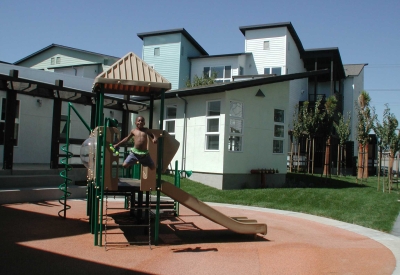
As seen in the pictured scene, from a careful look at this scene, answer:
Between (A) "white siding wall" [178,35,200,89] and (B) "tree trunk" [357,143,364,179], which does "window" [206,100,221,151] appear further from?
(A) "white siding wall" [178,35,200,89]

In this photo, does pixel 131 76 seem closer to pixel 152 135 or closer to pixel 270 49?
pixel 152 135

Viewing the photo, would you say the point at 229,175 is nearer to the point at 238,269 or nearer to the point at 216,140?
the point at 216,140

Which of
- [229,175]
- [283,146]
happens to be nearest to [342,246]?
[229,175]

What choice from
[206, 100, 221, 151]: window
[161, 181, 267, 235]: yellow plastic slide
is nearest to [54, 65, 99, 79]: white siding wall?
[206, 100, 221, 151]: window

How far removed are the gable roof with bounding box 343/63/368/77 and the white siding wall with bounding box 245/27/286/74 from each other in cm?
776

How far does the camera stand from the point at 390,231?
32.8ft

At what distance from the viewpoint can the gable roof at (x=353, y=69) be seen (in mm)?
37688

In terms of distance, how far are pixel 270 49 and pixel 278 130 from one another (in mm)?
16332

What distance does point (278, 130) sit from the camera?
1905 cm

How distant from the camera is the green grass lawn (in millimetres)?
11867

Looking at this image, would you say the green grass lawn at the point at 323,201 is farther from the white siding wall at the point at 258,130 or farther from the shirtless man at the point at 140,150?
the shirtless man at the point at 140,150

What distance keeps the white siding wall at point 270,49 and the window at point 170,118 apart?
53.9 ft

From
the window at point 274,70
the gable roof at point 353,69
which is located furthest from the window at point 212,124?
the gable roof at point 353,69

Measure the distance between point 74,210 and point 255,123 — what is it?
9126 mm
